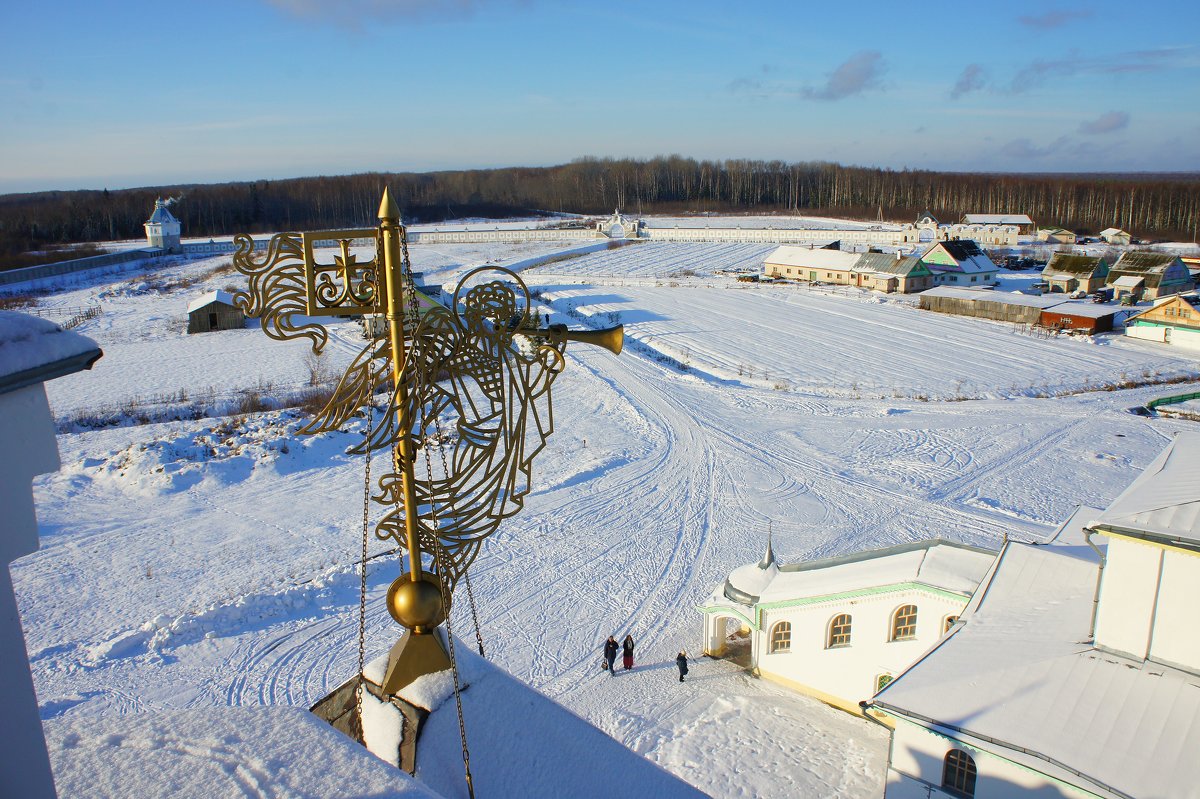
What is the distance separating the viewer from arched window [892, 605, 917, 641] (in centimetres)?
1017

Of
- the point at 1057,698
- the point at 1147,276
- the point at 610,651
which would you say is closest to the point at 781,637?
the point at 610,651

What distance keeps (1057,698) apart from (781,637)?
404 centimetres

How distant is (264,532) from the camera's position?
15.1 metres

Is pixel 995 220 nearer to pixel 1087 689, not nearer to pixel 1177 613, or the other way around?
pixel 1177 613

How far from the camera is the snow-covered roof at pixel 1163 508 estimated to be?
25.2 feet

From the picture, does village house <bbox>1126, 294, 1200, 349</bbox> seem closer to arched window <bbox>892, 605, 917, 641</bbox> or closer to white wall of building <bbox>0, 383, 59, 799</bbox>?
arched window <bbox>892, 605, 917, 641</bbox>

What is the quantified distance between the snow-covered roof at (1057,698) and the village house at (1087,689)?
0.04ft

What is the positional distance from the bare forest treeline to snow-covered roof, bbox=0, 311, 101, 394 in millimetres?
82165

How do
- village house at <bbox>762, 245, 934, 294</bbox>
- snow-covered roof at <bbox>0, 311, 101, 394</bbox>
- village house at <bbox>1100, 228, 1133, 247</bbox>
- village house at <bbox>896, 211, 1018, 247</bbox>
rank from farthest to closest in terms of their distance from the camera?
village house at <bbox>1100, 228, 1133, 247</bbox>, village house at <bbox>896, 211, 1018, 247</bbox>, village house at <bbox>762, 245, 934, 294</bbox>, snow-covered roof at <bbox>0, 311, 101, 394</bbox>

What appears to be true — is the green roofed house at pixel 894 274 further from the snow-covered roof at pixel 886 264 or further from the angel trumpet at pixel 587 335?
the angel trumpet at pixel 587 335

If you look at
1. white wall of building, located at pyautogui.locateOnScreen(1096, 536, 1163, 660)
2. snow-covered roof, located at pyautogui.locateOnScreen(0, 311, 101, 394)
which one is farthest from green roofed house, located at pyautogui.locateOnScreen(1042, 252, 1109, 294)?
snow-covered roof, located at pyautogui.locateOnScreen(0, 311, 101, 394)

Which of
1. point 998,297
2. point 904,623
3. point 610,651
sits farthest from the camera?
point 998,297

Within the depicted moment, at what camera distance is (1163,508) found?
7.90 meters

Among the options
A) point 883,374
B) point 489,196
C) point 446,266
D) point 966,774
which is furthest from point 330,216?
point 966,774
